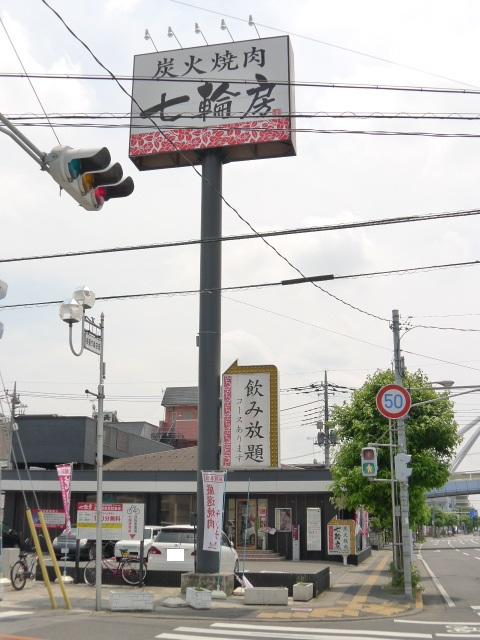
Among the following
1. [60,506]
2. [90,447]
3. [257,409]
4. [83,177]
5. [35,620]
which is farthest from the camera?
[90,447]

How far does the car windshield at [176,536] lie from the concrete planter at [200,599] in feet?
21.4

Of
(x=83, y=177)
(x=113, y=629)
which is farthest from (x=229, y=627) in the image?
(x=83, y=177)

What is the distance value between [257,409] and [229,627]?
644cm

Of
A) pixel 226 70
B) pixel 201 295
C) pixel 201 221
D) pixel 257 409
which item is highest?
pixel 226 70

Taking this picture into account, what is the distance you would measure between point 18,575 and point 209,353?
28.8 ft

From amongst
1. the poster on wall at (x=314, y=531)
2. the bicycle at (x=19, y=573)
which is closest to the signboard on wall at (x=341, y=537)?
the poster on wall at (x=314, y=531)

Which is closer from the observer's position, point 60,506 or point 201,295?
point 201,295

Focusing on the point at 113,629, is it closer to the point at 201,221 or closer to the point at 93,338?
the point at 93,338

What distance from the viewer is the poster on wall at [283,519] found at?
34.6m

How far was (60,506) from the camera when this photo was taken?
3747cm

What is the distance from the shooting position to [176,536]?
79.5 ft

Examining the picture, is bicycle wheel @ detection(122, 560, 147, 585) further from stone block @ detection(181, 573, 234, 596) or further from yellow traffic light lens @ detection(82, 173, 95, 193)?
yellow traffic light lens @ detection(82, 173, 95, 193)

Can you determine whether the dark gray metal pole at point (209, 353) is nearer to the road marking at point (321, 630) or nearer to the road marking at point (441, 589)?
the road marking at point (321, 630)

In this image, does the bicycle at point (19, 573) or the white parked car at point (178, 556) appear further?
the white parked car at point (178, 556)
